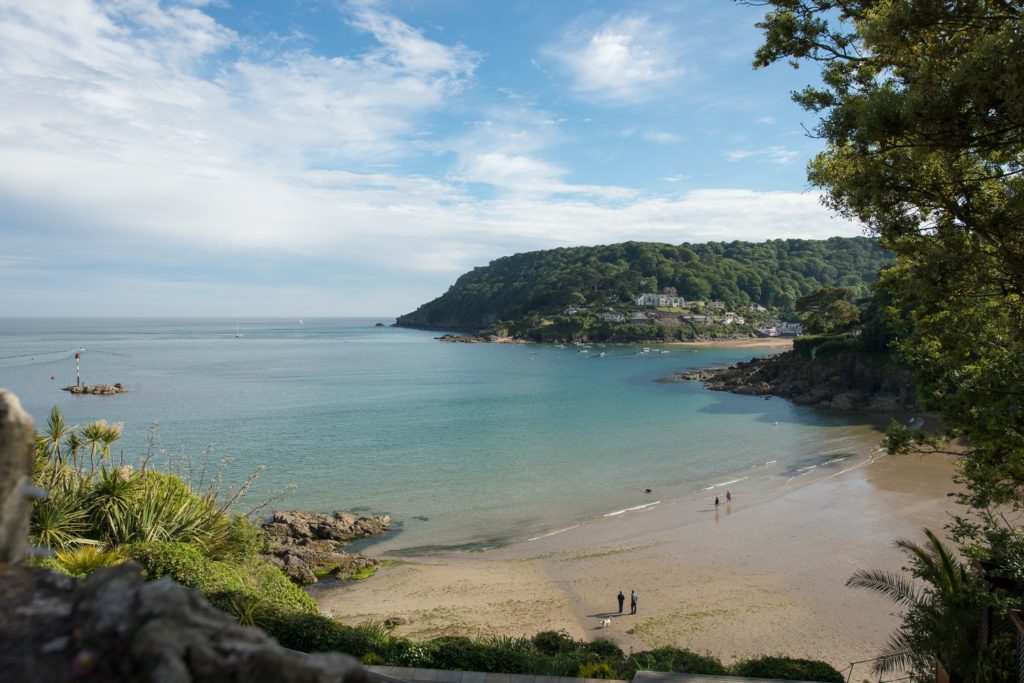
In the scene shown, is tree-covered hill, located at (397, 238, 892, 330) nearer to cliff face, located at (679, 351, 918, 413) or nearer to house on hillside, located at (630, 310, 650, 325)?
house on hillside, located at (630, 310, 650, 325)

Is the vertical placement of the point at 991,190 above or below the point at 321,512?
above

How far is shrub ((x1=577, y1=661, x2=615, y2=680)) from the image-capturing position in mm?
9906

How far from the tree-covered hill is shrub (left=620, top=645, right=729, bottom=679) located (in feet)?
457

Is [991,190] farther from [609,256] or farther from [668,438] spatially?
[609,256]

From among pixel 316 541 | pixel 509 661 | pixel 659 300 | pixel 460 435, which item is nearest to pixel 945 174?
pixel 509 661

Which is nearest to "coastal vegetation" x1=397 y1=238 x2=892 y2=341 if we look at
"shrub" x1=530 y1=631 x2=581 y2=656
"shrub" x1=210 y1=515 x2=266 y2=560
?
"shrub" x1=530 y1=631 x2=581 y2=656

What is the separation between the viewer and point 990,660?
8.20m

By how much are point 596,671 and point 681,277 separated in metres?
162

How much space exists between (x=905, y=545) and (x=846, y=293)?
76699mm

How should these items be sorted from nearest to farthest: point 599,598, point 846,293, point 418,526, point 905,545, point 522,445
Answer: point 905,545 → point 599,598 → point 418,526 → point 522,445 → point 846,293

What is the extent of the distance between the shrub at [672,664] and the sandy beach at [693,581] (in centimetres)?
454

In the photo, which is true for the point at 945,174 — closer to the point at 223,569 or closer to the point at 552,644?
the point at 552,644

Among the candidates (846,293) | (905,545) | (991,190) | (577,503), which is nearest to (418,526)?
(577,503)

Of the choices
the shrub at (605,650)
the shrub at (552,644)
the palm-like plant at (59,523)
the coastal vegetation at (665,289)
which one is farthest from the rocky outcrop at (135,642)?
the coastal vegetation at (665,289)
